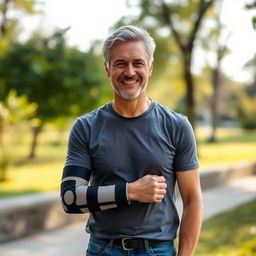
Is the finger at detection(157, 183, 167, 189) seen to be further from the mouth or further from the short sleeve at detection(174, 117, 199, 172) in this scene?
the mouth

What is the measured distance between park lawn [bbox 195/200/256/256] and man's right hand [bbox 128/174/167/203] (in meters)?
4.12

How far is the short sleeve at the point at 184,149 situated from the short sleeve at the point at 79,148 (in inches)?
14.7

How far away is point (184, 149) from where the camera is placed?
7.54ft

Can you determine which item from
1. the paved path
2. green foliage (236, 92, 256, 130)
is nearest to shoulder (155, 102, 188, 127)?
the paved path

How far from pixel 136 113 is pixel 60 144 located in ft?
114

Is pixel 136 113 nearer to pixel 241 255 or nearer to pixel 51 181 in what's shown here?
pixel 241 255

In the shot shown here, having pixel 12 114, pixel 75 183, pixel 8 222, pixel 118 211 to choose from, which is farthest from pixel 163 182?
pixel 12 114

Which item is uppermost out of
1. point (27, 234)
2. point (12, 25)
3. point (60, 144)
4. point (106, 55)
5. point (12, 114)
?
point (12, 25)

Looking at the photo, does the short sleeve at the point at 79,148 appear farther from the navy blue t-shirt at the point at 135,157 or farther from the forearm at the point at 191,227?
the forearm at the point at 191,227

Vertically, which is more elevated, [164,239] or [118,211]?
[118,211]

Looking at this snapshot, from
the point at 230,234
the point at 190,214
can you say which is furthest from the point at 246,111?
the point at 190,214

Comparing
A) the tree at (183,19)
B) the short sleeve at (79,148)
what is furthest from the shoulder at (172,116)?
the tree at (183,19)

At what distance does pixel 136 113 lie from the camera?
2332 mm

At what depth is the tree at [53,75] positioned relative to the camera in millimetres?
19156
